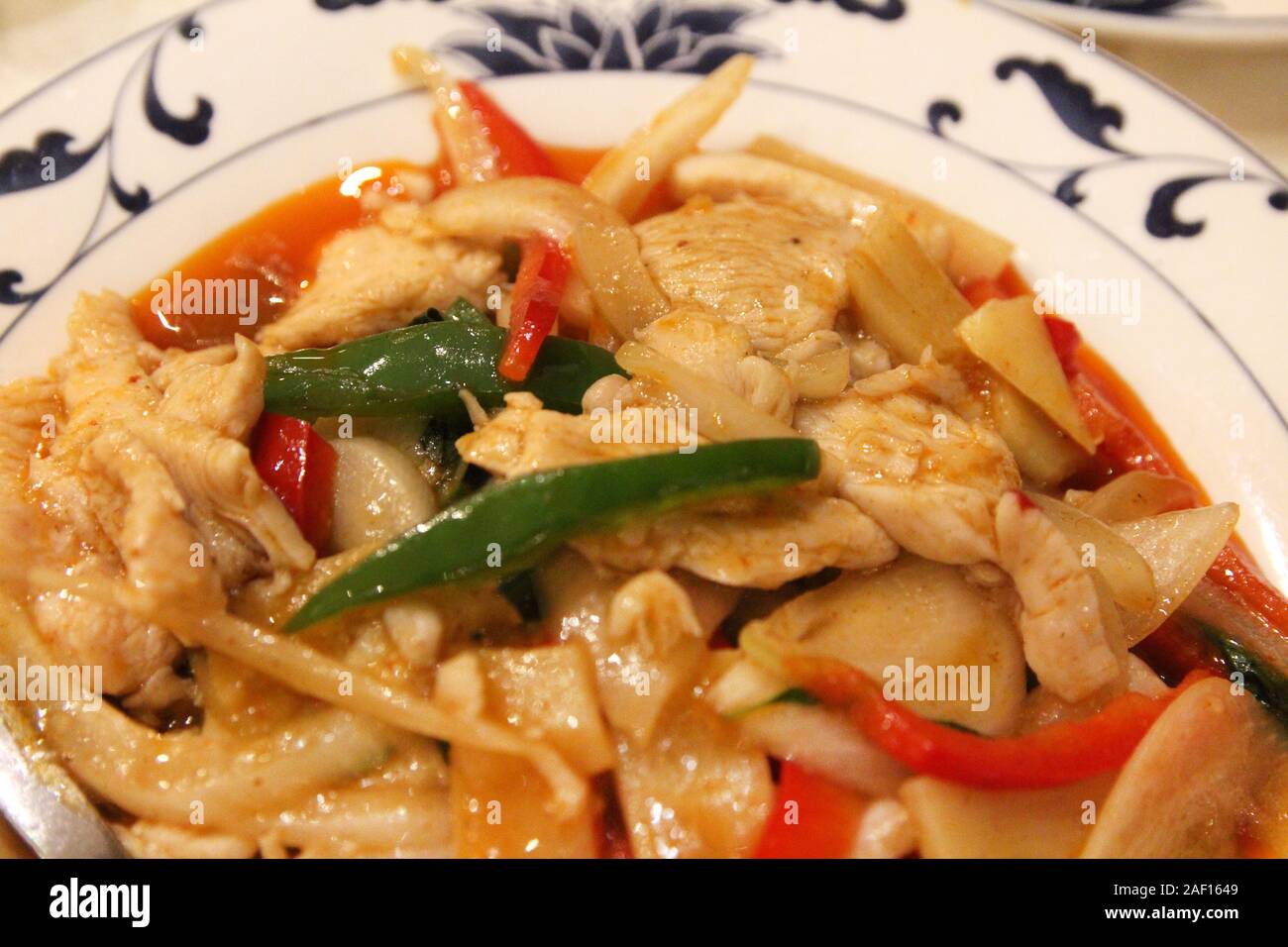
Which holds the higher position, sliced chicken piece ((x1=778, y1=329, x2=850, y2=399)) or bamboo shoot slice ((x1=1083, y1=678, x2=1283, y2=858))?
sliced chicken piece ((x1=778, y1=329, x2=850, y2=399))

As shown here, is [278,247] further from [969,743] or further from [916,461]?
[969,743]

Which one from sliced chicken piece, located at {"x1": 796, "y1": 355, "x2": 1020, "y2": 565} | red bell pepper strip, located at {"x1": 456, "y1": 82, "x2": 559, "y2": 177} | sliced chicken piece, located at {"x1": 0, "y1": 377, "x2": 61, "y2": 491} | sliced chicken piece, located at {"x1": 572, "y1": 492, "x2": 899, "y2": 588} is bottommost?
sliced chicken piece, located at {"x1": 0, "y1": 377, "x2": 61, "y2": 491}

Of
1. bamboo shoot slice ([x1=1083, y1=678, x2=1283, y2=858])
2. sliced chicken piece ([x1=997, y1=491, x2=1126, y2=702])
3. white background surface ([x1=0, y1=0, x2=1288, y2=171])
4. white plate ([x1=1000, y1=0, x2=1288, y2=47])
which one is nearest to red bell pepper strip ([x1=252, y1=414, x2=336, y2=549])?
sliced chicken piece ([x1=997, y1=491, x2=1126, y2=702])

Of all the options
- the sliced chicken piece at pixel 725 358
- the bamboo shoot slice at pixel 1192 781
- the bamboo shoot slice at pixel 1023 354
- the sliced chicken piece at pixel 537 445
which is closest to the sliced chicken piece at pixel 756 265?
the sliced chicken piece at pixel 725 358

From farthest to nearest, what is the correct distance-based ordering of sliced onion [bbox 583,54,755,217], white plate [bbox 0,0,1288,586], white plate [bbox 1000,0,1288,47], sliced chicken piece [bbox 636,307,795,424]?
white plate [bbox 1000,0,1288,47], sliced onion [bbox 583,54,755,217], white plate [bbox 0,0,1288,586], sliced chicken piece [bbox 636,307,795,424]

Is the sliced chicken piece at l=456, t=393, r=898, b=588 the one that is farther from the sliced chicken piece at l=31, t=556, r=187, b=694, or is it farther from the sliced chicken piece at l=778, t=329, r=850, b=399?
the sliced chicken piece at l=31, t=556, r=187, b=694

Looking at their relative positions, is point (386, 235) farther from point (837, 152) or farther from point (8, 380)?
point (837, 152)
